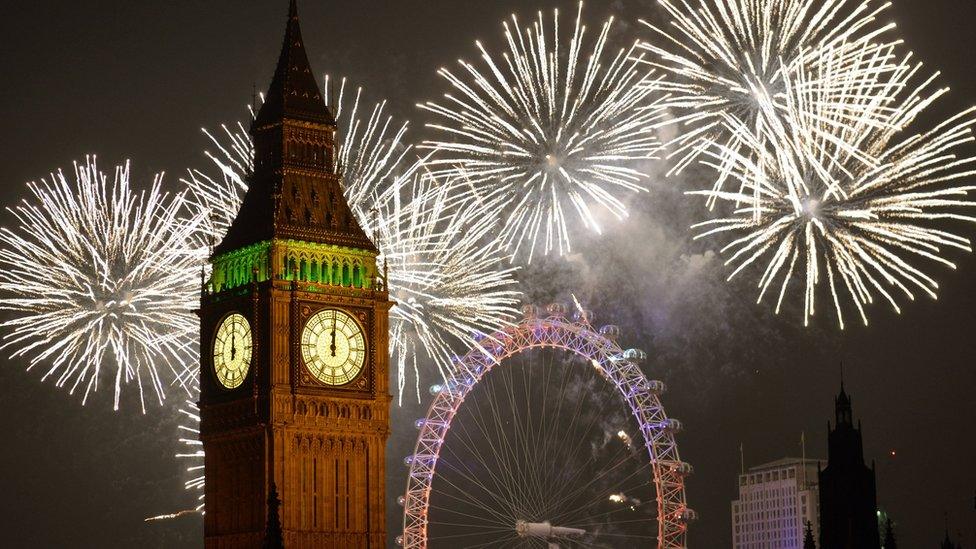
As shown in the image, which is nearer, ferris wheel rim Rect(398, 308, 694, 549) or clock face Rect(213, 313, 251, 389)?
clock face Rect(213, 313, 251, 389)

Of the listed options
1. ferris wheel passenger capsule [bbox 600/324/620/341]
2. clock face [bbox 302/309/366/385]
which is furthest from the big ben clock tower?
ferris wheel passenger capsule [bbox 600/324/620/341]

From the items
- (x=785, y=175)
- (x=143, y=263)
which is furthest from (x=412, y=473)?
(x=785, y=175)

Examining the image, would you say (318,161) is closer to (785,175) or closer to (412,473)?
(785,175)

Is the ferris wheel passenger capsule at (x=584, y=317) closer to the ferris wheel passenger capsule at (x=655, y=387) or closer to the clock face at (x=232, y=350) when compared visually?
the ferris wheel passenger capsule at (x=655, y=387)

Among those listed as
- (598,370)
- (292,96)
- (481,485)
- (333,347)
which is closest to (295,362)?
(333,347)

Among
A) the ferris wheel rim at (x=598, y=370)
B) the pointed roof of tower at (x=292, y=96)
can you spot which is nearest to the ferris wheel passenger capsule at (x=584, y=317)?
the ferris wheel rim at (x=598, y=370)

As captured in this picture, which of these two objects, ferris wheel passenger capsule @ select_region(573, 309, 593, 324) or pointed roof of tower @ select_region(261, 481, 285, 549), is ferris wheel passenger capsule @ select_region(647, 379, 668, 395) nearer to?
ferris wheel passenger capsule @ select_region(573, 309, 593, 324)
